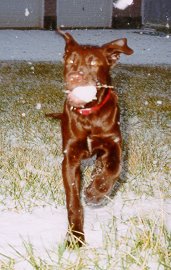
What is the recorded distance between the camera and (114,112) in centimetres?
439

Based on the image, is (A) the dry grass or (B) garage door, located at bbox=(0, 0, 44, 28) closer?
(A) the dry grass

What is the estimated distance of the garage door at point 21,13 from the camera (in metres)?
22.9

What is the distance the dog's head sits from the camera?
3.99 meters

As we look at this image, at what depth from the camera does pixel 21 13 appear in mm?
23094

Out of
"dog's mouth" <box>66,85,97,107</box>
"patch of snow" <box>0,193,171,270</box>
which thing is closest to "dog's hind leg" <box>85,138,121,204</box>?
"patch of snow" <box>0,193,171,270</box>

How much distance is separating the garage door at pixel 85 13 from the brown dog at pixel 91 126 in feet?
65.3

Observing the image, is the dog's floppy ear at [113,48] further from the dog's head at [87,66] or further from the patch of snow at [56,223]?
the patch of snow at [56,223]

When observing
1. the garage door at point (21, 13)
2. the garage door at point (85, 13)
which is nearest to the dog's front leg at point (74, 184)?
the garage door at point (21, 13)

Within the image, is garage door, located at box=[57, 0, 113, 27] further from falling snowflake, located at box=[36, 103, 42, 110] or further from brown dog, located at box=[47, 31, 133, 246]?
brown dog, located at box=[47, 31, 133, 246]

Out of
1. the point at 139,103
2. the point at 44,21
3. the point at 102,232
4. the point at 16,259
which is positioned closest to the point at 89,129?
the point at 102,232

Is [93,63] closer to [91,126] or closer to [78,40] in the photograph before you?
[91,126]

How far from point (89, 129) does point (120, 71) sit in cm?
905

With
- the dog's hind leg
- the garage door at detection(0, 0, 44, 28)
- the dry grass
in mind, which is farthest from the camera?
the garage door at detection(0, 0, 44, 28)

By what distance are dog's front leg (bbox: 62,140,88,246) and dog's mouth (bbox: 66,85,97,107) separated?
1.13ft
